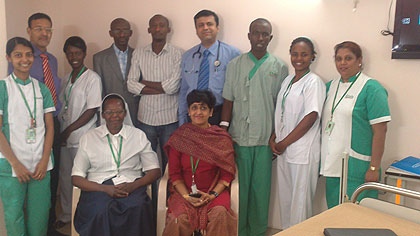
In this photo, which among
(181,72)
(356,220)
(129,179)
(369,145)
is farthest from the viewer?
(181,72)

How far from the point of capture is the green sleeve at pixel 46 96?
10.1 ft

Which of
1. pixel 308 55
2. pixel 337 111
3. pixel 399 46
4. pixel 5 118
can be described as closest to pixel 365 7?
pixel 399 46

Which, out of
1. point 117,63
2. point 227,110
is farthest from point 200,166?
point 117,63

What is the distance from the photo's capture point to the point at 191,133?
309 centimetres

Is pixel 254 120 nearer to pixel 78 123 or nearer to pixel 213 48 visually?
pixel 213 48

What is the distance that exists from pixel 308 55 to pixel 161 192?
164 cm

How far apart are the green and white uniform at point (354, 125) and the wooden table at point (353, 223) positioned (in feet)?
2.93

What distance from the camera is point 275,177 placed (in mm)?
3703

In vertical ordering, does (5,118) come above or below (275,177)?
above

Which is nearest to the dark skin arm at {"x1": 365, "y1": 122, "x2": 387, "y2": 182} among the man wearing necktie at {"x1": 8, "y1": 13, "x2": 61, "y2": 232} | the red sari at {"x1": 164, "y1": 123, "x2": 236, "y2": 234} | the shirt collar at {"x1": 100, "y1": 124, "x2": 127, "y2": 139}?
the red sari at {"x1": 164, "y1": 123, "x2": 236, "y2": 234}

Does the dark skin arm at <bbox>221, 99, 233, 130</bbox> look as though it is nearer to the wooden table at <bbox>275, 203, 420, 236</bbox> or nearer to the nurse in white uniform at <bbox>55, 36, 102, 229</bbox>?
the nurse in white uniform at <bbox>55, 36, 102, 229</bbox>

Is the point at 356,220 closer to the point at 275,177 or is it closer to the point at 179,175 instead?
the point at 179,175

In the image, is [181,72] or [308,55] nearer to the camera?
[308,55]

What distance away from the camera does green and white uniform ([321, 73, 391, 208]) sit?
2.82m
